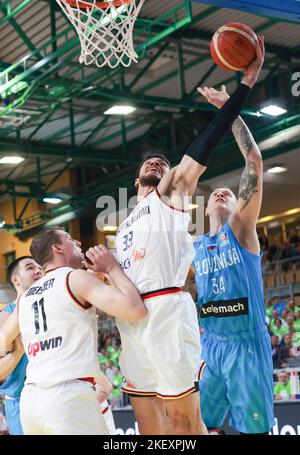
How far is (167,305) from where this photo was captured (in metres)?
4.50

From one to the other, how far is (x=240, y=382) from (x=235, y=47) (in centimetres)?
227

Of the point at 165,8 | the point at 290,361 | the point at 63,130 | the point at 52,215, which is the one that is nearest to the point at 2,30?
the point at 165,8

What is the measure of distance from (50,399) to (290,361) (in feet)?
24.9

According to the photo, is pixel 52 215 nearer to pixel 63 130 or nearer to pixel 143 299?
pixel 63 130

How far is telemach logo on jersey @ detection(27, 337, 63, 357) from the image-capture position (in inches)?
172

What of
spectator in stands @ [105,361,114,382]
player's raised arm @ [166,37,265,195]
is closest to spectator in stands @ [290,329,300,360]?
spectator in stands @ [105,361,114,382]

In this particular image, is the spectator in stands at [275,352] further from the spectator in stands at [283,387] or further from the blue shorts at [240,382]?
the blue shorts at [240,382]

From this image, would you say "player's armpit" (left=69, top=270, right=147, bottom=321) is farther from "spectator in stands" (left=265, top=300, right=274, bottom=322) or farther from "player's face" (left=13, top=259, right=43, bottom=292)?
"spectator in stands" (left=265, top=300, right=274, bottom=322)

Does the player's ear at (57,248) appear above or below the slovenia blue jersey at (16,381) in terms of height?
above

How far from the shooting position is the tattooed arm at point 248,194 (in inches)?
220

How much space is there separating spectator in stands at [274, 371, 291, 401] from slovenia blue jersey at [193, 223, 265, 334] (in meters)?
4.23

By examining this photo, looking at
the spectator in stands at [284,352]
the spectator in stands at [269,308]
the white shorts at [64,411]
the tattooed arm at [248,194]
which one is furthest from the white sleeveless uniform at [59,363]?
the spectator in stands at [269,308]

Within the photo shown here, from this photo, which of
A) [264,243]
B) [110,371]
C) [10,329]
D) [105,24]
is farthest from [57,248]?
[264,243]
